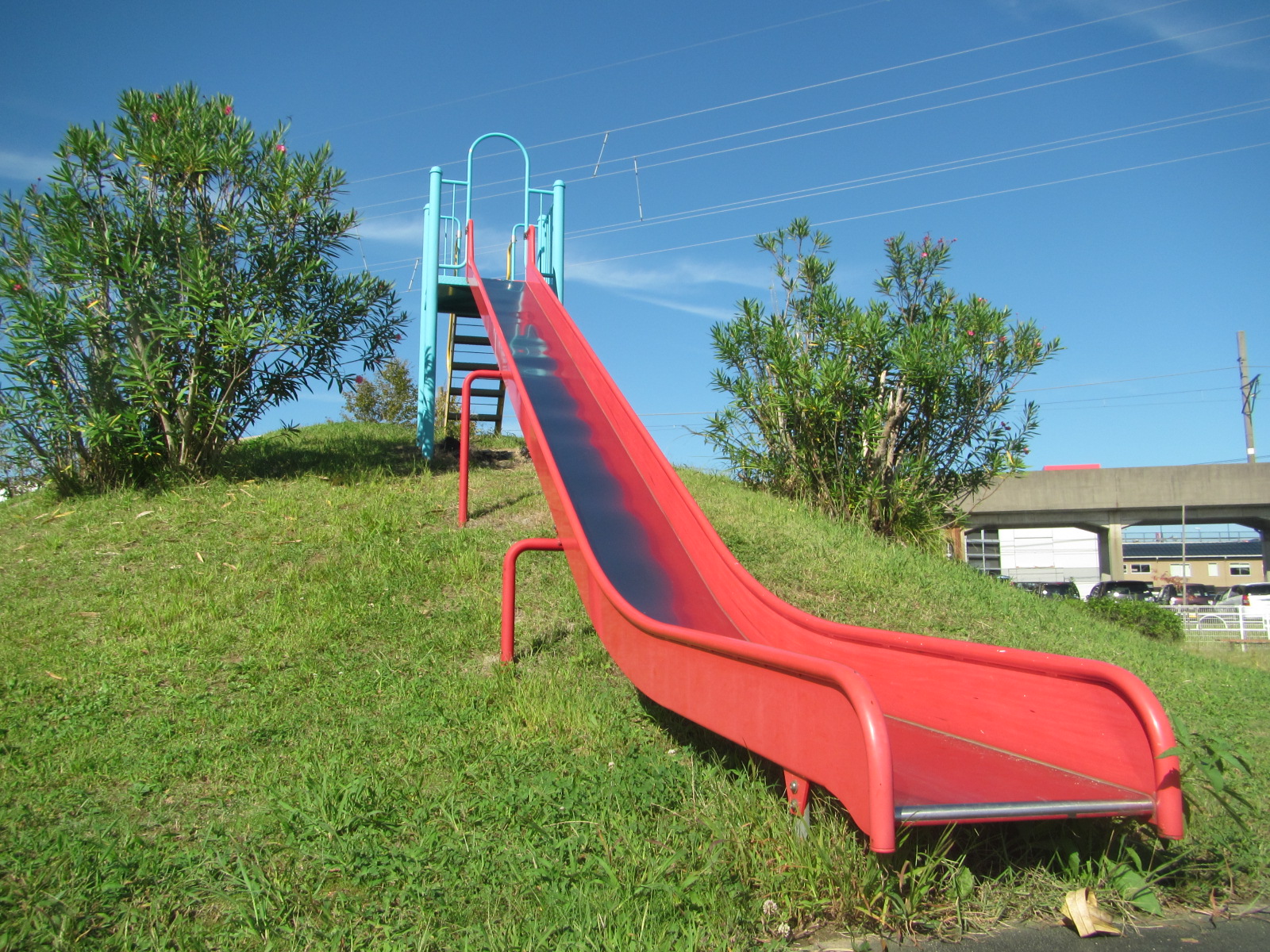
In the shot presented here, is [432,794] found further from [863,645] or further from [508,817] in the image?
[863,645]

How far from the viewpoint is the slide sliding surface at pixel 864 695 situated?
243 centimetres

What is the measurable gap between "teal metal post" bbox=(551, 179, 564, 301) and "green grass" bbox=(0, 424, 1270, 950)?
5.31m

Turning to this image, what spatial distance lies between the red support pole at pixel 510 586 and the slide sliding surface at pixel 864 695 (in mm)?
186

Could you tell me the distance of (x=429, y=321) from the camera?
10523 millimetres

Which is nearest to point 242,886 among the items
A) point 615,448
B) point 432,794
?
point 432,794

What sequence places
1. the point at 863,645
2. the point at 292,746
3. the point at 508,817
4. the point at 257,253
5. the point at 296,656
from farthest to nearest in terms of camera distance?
the point at 257,253 < the point at 296,656 < the point at 863,645 < the point at 292,746 < the point at 508,817

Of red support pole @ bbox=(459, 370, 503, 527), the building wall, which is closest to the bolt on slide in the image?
red support pole @ bbox=(459, 370, 503, 527)

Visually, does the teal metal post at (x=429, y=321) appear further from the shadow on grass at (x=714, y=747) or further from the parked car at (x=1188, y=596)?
the parked car at (x=1188, y=596)

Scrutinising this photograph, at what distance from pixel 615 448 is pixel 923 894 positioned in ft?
14.7

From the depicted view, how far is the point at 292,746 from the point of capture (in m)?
3.63

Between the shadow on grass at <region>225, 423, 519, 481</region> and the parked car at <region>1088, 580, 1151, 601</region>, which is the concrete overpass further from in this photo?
the shadow on grass at <region>225, 423, 519, 481</region>

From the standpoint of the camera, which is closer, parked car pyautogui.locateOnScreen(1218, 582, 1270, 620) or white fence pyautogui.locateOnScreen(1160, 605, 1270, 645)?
white fence pyautogui.locateOnScreen(1160, 605, 1270, 645)

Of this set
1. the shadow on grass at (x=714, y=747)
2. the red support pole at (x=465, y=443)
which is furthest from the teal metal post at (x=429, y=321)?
the shadow on grass at (x=714, y=747)

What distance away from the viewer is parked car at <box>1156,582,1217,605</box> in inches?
1171
